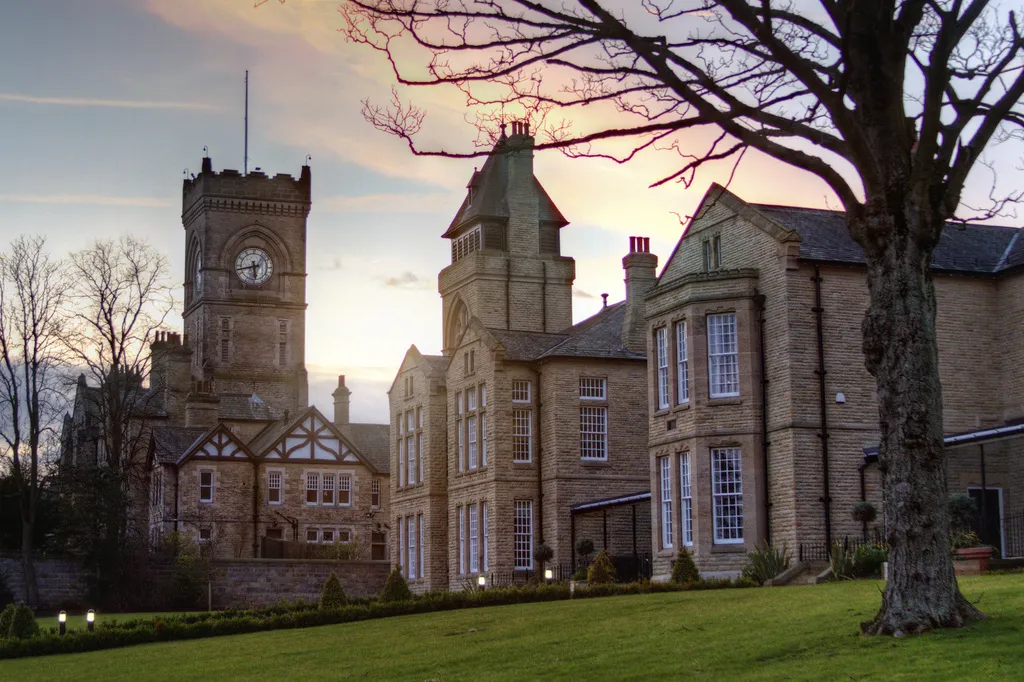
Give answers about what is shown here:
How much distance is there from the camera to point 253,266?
370 feet

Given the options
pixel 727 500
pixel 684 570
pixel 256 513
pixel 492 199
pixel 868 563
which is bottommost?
pixel 684 570

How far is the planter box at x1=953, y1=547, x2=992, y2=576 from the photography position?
→ 2802 centimetres

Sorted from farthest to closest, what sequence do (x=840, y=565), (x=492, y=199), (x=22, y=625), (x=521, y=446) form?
(x=492, y=199)
(x=521, y=446)
(x=22, y=625)
(x=840, y=565)

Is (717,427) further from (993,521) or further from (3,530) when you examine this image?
(3,530)

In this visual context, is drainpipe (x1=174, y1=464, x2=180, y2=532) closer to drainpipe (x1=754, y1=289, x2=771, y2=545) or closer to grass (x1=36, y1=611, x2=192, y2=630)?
grass (x1=36, y1=611, x2=192, y2=630)

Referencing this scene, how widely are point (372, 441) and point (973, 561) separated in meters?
57.7

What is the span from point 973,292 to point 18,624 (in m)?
27.0

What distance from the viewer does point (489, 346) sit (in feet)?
161

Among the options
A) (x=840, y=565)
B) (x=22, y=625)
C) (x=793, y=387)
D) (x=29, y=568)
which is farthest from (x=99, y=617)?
(x=840, y=565)

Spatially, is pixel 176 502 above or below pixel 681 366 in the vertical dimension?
below

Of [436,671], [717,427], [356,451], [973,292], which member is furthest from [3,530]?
[436,671]

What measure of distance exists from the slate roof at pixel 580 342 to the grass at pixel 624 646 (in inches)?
673

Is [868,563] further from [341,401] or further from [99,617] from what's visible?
[341,401]

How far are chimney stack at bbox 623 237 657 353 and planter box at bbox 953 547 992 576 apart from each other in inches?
843
